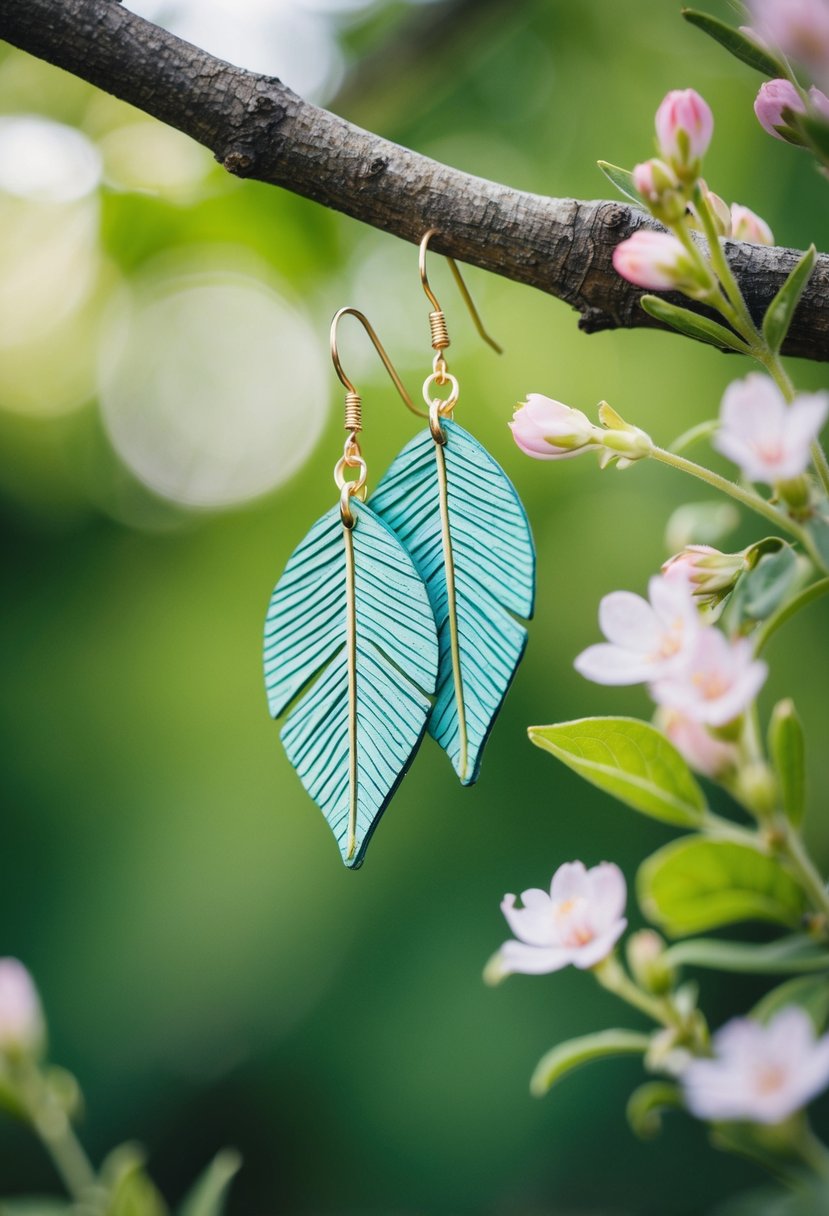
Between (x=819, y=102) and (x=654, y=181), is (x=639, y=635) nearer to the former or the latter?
(x=654, y=181)

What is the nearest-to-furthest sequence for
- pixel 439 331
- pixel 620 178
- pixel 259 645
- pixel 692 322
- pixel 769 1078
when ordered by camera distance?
pixel 769 1078
pixel 692 322
pixel 620 178
pixel 439 331
pixel 259 645

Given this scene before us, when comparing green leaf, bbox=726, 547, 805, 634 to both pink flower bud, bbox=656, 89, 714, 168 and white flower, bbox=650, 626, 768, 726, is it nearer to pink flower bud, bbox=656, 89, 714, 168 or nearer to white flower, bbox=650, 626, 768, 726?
white flower, bbox=650, 626, 768, 726

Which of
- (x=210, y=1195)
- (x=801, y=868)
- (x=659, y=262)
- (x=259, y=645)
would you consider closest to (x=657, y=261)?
(x=659, y=262)

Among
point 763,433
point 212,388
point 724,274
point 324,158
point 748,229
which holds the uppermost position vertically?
point 212,388

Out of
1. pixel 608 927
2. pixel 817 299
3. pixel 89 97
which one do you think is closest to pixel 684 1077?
pixel 608 927

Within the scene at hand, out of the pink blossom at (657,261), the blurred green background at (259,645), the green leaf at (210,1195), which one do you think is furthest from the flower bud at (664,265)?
the blurred green background at (259,645)

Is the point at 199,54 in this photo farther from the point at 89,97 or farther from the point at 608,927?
the point at 89,97
